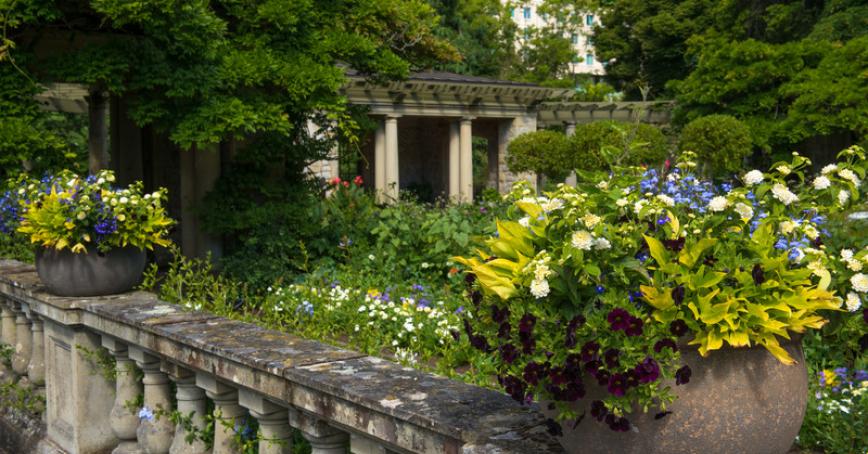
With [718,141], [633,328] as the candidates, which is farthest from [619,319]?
[718,141]

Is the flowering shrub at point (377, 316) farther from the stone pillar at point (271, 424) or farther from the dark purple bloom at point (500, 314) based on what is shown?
the dark purple bloom at point (500, 314)

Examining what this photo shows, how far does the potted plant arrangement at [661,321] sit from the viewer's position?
1.83m

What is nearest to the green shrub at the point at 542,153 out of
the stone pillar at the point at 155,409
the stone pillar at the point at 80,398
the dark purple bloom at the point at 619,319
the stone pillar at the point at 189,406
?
the stone pillar at the point at 80,398

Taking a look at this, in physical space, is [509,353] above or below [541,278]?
below

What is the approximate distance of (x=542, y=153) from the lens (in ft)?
73.3

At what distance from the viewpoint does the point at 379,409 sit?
2373 millimetres

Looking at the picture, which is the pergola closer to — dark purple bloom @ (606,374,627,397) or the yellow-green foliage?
the yellow-green foliage

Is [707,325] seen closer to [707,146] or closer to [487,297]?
[487,297]

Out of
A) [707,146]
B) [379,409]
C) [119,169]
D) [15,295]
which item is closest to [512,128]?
[707,146]

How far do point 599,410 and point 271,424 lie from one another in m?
1.48

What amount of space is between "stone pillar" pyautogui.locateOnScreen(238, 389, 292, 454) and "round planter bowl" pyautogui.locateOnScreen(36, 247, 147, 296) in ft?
5.31

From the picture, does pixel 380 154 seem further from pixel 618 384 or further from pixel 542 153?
pixel 618 384

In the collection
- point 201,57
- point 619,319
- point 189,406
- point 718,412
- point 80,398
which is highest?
point 201,57

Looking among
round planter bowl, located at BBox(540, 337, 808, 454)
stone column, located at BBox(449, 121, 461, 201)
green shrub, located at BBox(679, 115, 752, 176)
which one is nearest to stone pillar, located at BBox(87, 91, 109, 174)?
round planter bowl, located at BBox(540, 337, 808, 454)
